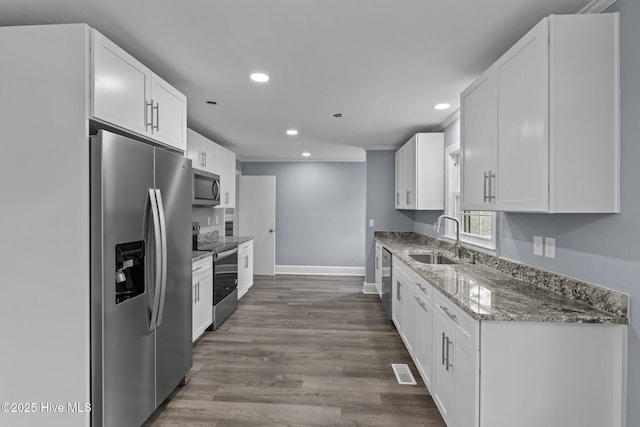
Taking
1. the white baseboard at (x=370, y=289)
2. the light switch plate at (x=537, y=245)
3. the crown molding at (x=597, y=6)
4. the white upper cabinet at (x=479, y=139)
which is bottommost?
the white baseboard at (x=370, y=289)

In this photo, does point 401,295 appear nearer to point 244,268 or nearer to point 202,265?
point 202,265

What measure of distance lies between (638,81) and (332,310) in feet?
12.5

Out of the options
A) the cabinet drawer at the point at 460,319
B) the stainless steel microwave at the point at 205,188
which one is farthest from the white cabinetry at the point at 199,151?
the cabinet drawer at the point at 460,319

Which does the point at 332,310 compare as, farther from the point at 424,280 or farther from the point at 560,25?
the point at 560,25

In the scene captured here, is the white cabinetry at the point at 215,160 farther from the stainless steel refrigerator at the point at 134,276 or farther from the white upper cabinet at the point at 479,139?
the white upper cabinet at the point at 479,139

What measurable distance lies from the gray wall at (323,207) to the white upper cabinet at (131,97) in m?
4.20

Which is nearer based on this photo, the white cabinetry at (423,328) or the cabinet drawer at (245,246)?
the white cabinetry at (423,328)

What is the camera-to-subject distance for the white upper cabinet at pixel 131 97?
1.66 meters

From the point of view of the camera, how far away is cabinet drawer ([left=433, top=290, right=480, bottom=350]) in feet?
4.98

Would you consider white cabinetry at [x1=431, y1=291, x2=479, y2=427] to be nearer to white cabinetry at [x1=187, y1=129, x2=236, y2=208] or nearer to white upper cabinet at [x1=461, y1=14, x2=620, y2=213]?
white upper cabinet at [x1=461, y1=14, x2=620, y2=213]

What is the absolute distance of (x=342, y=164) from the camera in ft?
22.1

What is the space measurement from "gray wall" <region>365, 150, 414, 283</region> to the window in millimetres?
1371

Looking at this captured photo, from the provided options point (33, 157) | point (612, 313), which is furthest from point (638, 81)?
point (33, 157)

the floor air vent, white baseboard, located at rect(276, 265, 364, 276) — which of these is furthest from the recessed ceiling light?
white baseboard, located at rect(276, 265, 364, 276)
